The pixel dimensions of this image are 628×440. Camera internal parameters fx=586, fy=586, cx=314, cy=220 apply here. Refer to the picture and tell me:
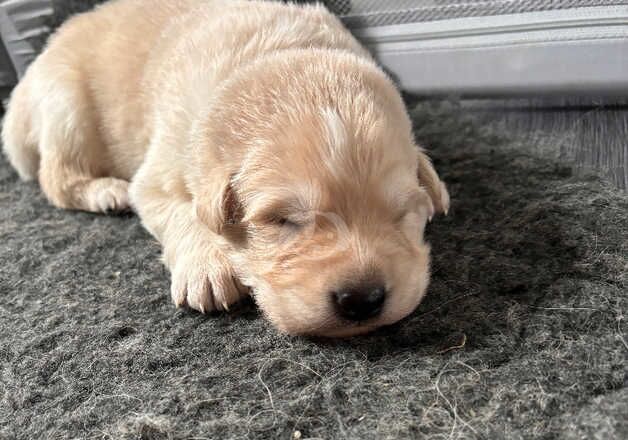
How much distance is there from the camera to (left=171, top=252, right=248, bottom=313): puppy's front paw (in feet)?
7.12

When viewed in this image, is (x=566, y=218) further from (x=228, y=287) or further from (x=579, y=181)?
(x=228, y=287)

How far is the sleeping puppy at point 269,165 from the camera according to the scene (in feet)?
5.97

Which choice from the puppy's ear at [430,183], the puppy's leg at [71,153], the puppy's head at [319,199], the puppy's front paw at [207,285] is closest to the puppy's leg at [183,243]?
the puppy's front paw at [207,285]

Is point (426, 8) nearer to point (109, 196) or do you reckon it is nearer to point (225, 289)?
point (109, 196)

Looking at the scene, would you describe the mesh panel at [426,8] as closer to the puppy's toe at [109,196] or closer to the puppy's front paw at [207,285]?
the puppy's toe at [109,196]

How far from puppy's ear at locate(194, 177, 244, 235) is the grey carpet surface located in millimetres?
340

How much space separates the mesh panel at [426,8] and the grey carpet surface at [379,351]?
43.9 inches

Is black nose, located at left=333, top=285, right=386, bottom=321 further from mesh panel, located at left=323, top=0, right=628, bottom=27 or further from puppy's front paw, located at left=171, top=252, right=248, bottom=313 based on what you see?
mesh panel, located at left=323, top=0, right=628, bottom=27

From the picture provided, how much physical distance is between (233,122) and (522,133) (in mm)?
1952

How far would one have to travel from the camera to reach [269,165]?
1.89 metres

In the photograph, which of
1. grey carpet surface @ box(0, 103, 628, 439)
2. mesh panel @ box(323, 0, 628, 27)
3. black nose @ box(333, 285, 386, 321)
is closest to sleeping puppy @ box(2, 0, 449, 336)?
black nose @ box(333, 285, 386, 321)

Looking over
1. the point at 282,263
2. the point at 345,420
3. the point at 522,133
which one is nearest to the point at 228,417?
the point at 345,420

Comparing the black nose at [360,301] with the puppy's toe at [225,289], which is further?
the puppy's toe at [225,289]

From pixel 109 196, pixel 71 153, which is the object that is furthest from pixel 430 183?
pixel 71 153
